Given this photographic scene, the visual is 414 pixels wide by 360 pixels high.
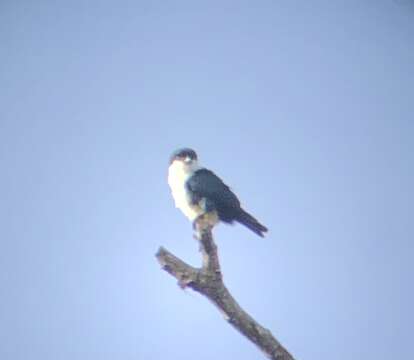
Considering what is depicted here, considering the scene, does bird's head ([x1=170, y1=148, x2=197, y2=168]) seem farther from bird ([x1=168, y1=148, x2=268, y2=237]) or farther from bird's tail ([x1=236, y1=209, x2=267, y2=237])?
bird's tail ([x1=236, y1=209, x2=267, y2=237])

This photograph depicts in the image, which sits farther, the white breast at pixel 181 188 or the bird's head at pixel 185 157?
the bird's head at pixel 185 157

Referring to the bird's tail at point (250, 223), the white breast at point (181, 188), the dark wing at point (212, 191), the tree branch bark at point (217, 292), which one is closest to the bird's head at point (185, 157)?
the white breast at point (181, 188)

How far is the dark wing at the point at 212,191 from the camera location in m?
4.74

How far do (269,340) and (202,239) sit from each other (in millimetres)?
881

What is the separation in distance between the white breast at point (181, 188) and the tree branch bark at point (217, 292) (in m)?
1.61

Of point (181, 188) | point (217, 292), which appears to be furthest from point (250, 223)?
point (217, 292)

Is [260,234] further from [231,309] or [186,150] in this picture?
[231,309]

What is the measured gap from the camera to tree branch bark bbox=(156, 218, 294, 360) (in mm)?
2730

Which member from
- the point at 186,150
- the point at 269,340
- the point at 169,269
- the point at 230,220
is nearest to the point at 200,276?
the point at 169,269

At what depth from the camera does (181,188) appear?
16.2 ft

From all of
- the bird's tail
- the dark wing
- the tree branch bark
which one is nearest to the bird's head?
the dark wing

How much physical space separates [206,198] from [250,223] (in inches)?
23.3

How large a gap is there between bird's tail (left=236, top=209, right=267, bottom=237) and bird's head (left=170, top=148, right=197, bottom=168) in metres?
0.83

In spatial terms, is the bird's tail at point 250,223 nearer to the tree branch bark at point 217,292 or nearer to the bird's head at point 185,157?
the bird's head at point 185,157
